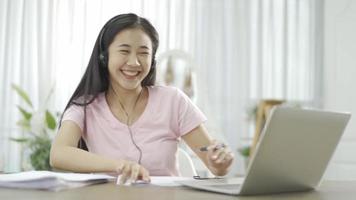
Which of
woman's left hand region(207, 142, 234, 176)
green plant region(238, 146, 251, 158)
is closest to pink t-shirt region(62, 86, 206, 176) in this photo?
woman's left hand region(207, 142, 234, 176)

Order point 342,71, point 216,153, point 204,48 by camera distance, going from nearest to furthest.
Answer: point 216,153 → point 342,71 → point 204,48

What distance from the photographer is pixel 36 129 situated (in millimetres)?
3320

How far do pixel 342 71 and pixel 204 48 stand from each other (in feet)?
2.90

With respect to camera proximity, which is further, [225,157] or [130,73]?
[130,73]

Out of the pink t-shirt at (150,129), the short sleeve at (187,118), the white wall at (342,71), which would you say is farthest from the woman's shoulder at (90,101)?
the white wall at (342,71)

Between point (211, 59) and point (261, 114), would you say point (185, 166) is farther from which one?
point (211, 59)

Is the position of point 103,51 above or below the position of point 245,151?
above

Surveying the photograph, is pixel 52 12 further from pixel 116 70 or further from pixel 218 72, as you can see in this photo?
pixel 116 70

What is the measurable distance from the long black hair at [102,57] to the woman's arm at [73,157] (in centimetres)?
11

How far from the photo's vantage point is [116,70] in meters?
1.67

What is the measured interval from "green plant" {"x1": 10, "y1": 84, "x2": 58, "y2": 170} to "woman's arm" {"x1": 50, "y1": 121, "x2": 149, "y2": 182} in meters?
1.59

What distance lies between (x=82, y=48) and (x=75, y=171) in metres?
2.10

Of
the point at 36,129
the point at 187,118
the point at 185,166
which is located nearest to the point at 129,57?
the point at 187,118

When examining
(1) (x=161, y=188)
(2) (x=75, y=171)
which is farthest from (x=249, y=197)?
(2) (x=75, y=171)
